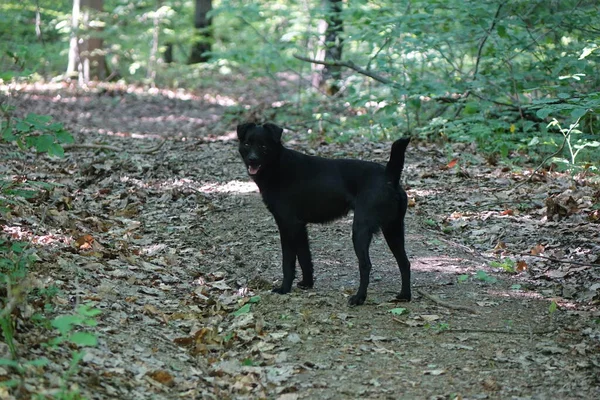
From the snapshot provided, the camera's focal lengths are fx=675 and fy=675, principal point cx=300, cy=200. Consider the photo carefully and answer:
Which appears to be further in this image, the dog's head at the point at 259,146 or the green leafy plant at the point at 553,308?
the dog's head at the point at 259,146

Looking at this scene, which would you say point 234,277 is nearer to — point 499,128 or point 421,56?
point 499,128

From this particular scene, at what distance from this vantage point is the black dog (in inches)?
226

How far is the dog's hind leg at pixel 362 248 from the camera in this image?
18.8 feet

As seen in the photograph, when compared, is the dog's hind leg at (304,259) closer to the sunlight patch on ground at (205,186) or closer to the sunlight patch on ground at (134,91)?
the sunlight patch on ground at (205,186)

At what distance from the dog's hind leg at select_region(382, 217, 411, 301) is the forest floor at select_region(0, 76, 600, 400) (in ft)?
0.60

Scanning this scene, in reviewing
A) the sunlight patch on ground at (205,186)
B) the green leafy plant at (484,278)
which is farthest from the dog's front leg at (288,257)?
the sunlight patch on ground at (205,186)

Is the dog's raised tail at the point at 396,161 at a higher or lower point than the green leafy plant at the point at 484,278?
higher

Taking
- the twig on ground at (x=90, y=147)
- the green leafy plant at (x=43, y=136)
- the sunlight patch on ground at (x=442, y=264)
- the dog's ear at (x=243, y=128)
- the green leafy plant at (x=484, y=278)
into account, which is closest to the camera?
the green leafy plant at (x=43, y=136)

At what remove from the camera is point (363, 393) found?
4328mm

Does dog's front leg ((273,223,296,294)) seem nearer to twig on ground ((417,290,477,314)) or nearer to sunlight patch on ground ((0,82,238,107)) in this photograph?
twig on ground ((417,290,477,314))

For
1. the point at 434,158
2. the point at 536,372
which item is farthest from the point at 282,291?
the point at 434,158

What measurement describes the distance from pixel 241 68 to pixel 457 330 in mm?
25535

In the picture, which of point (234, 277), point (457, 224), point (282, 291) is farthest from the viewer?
point (457, 224)

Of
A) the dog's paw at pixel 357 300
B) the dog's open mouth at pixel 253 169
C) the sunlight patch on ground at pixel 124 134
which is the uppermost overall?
the dog's open mouth at pixel 253 169
